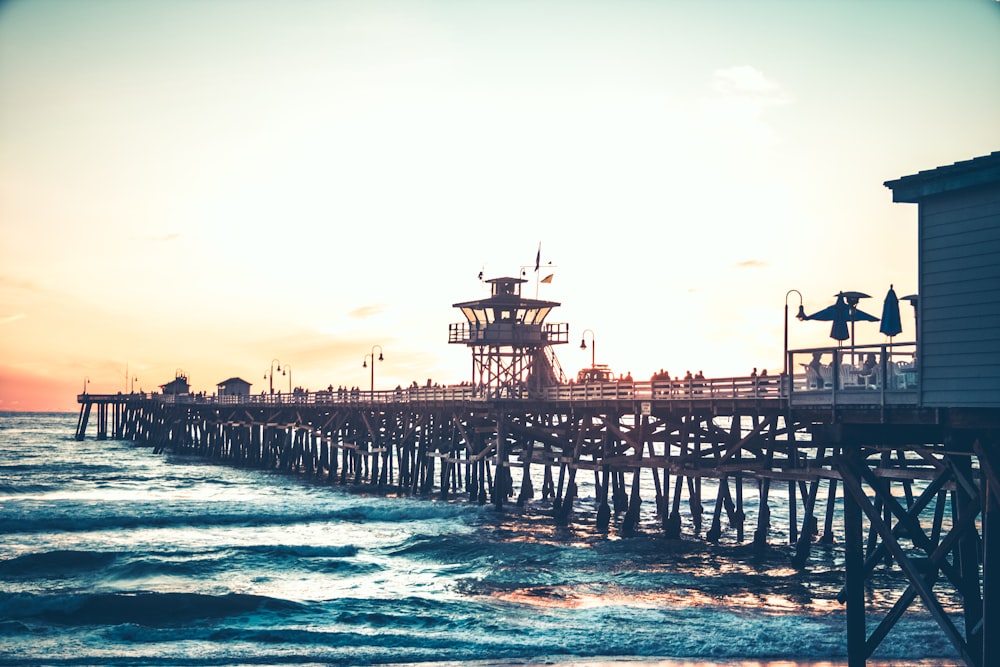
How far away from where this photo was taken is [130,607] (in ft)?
74.3

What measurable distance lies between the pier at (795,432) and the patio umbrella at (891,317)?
60 cm

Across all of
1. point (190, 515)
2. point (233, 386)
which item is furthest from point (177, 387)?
point (190, 515)

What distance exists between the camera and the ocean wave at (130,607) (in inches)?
853

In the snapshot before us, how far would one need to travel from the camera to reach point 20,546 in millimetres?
31734

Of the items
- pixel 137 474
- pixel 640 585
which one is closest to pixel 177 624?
pixel 640 585

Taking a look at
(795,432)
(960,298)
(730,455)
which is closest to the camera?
(960,298)

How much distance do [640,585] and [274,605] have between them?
8.99m

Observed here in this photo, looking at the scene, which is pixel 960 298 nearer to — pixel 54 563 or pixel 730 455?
pixel 730 455

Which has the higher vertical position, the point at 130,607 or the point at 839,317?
the point at 839,317

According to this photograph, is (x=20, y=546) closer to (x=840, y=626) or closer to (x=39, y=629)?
(x=39, y=629)

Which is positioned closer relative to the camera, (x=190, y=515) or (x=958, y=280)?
(x=958, y=280)

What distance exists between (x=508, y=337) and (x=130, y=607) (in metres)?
24.6

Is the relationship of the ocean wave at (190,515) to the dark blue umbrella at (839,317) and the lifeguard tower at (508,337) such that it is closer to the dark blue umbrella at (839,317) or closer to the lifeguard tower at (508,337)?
the lifeguard tower at (508,337)

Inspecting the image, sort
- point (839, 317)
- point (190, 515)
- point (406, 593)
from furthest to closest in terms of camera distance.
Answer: point (190, 515) → point (406, 593) → point (839, 317)
